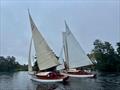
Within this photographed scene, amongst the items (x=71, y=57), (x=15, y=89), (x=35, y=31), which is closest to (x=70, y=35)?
(x=71, y=57)

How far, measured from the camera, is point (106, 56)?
132500 mm

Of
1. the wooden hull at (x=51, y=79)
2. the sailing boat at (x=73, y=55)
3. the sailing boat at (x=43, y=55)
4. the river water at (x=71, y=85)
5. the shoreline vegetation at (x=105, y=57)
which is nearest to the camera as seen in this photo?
the river water at (x=71, y=85)

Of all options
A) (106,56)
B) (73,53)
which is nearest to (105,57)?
(106,56)

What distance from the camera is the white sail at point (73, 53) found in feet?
253

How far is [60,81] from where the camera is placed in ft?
198

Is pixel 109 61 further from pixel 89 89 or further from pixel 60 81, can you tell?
pixel 89 89

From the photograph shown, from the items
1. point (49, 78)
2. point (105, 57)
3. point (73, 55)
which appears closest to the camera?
point (49, 78)

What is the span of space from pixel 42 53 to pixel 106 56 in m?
73.1

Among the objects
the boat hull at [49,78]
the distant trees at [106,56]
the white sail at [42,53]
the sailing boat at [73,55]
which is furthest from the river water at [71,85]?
the distant trees at [106,56]

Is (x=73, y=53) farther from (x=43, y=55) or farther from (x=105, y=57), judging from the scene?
(x=105, y=57)

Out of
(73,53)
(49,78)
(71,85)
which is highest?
(73,53)

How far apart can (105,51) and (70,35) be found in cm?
6043

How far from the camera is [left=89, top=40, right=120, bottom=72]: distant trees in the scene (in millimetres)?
129875

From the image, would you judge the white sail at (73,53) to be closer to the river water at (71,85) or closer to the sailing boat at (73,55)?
the sailing boat at (73,55)
